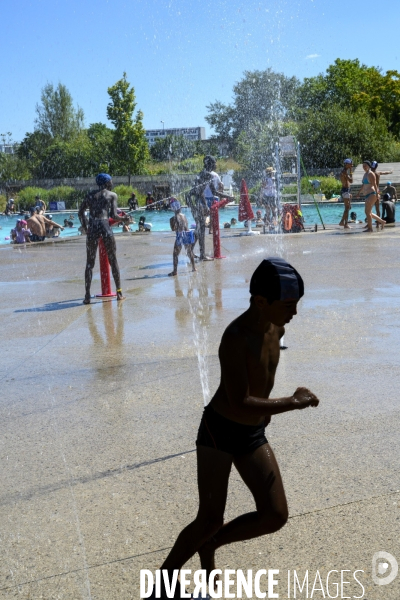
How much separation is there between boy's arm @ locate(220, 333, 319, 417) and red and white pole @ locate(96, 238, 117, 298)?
822cm

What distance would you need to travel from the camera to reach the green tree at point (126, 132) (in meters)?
59.3

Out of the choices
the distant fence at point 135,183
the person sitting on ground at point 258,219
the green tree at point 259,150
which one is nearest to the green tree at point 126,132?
the distant fence at point 135,183

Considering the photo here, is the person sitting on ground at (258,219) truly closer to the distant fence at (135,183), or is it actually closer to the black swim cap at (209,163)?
the black swim cap at (209,163)

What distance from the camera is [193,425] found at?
5.21 metres

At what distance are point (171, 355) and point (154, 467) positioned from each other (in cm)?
292

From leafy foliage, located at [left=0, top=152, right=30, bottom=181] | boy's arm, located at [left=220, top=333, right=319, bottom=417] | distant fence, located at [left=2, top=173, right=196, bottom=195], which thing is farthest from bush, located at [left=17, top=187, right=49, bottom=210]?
boy's arm, located at [left=220, top=333, right=319, bottom=417]

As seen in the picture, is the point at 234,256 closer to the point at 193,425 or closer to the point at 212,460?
the point at 193,425

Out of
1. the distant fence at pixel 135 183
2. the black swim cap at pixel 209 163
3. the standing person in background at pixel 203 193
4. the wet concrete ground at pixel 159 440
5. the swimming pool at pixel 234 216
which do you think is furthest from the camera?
the distant fence at pixel 135 183

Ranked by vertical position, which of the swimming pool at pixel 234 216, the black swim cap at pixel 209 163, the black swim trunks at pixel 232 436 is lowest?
the swimming pool at pixel 234 216

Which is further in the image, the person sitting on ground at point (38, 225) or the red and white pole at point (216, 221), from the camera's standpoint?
the person sitting on ground at point (38, 225)

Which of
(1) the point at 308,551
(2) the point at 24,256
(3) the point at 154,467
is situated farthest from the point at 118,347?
(2) the point at 24,256

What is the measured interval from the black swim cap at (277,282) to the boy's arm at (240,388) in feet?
0.64

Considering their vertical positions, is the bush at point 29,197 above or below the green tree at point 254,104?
below

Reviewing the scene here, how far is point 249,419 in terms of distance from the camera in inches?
117
